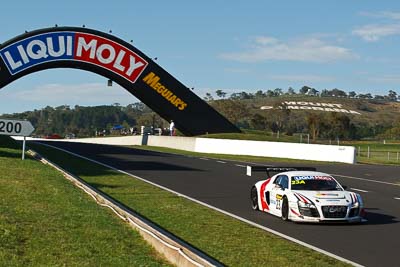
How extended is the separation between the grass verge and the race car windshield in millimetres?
4495

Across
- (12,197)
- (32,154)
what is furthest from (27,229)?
(32,154)

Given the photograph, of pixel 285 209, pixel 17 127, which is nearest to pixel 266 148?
pixel 17 127

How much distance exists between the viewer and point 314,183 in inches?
589

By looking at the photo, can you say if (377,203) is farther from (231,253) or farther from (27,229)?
(27,229)

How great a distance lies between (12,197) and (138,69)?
3882 centimetres

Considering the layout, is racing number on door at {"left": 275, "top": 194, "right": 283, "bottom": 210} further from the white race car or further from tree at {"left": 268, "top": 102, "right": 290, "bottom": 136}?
tree at {"left": 268, "top": 102, "right": 290, "bottom": 136}

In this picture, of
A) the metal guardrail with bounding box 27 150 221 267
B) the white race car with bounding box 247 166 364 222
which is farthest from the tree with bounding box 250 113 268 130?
the metal guardrail with bounding box 27 150 221 267

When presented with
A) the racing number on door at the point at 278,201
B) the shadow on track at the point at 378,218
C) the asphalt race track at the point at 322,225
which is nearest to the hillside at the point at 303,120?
the asphalt race track at the point at 322,225

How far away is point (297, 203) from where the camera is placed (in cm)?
1384

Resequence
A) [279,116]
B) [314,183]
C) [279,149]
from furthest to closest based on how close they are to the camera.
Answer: [279,116], [279,149], [314,183]

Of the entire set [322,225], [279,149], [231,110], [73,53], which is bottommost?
[322,225]

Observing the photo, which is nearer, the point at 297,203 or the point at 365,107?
the point at 297,203

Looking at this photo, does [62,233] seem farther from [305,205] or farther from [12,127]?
[12,127]

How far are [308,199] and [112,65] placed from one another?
1556 inches
